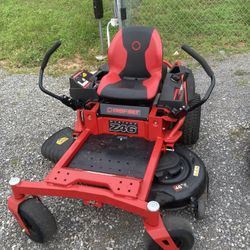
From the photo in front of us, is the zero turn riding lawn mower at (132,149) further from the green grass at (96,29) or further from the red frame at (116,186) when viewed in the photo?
the green grass at (96,29)

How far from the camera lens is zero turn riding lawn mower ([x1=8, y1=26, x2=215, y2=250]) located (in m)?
2.25

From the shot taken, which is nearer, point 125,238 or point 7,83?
point 125,238

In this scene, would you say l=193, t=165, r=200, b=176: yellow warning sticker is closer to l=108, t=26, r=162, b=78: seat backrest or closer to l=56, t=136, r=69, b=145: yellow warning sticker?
l=108, t=26, r=162, b=78: seat backrest

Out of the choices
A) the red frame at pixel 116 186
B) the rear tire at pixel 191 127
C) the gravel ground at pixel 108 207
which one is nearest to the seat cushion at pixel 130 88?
the red frame at pixel 116 186

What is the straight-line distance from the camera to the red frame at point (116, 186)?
2131mm

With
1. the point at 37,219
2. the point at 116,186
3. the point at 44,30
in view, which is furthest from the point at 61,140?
the point at 44,30

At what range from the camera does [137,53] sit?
2.96 meters

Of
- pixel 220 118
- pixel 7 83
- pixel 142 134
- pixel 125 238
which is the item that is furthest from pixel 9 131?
pixel 220 118

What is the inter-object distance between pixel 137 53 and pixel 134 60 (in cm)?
6

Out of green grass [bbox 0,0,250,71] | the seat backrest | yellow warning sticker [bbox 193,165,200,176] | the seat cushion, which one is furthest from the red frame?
green grass [bbox 0,0,250,71]

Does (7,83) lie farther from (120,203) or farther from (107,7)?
(120,203)

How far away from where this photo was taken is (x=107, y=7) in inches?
247

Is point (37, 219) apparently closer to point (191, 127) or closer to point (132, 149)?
point (132, 149)

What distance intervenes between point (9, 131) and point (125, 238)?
1.88 metres
